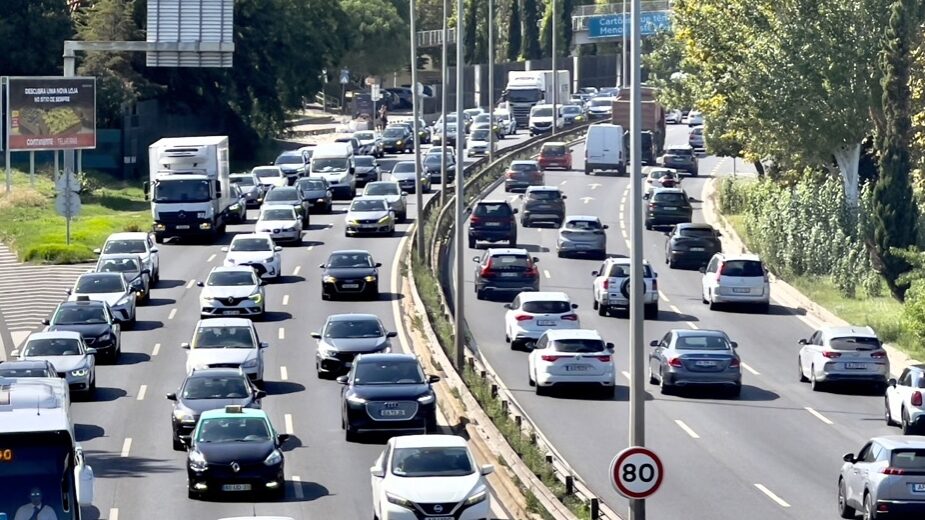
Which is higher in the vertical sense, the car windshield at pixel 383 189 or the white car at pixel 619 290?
the car windshield at pixel 383 189

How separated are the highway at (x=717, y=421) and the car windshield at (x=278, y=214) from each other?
849 centimetres

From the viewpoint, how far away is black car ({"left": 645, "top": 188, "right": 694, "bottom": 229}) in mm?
66500

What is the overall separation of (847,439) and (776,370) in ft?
27.4

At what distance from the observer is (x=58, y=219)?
223 ft

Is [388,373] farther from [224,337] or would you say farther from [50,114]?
[50,114]

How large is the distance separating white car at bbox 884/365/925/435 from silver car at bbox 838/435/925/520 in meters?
7.76

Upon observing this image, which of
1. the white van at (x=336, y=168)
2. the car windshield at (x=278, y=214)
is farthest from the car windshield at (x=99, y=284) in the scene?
the white van at (x=336, y=168)

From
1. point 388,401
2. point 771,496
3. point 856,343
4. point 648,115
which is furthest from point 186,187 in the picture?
point 648,115

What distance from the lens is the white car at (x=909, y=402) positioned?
33.5 meters

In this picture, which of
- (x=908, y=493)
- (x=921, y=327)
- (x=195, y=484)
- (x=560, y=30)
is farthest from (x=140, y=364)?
(x=560, y=30)

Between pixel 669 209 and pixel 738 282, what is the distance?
16.4 meters

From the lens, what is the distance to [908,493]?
25.1 m

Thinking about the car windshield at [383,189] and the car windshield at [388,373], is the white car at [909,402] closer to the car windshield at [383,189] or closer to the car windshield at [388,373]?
the car windshield at [388,373]

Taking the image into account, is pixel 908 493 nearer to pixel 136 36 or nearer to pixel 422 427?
pixel 422 427
